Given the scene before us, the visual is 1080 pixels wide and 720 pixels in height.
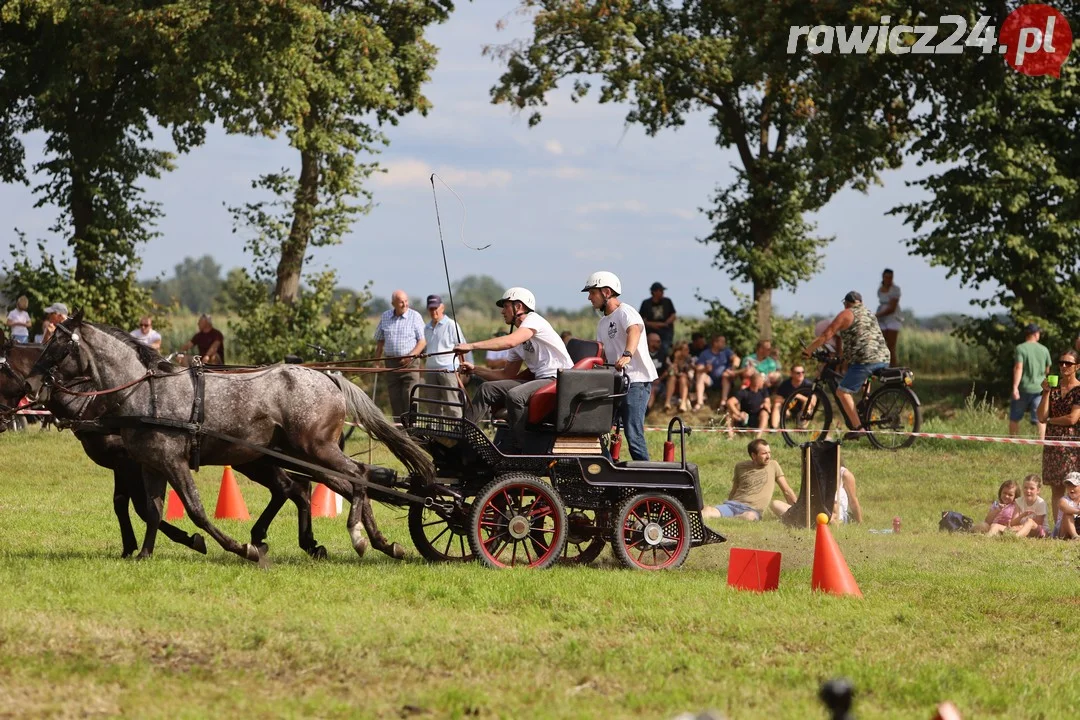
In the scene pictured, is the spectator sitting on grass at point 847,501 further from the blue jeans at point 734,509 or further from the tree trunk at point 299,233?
the tree trunk at point 299,233

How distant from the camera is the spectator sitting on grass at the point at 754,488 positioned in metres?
15.1

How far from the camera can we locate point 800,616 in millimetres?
8727

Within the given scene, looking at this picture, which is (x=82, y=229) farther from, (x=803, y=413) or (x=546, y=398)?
(x=546, y=398)

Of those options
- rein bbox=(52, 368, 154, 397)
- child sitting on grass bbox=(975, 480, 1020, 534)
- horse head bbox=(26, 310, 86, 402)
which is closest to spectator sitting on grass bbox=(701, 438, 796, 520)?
child sitting on grass bbox=(975, 480, 1020, 534)

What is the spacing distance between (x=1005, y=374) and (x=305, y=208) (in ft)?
42.5

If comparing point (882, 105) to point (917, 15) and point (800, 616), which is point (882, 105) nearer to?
point (917, 15)

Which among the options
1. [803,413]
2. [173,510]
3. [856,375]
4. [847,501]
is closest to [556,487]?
[173,510]

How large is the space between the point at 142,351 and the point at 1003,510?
336 inches

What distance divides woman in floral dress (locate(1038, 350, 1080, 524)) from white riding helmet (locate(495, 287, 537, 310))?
6.54m

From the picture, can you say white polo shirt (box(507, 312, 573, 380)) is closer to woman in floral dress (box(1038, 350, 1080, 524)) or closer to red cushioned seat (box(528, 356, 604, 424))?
red cushioned seat (box(528, 356, 604, 424))

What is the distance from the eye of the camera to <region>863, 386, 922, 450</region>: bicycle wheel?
1788 centimetres

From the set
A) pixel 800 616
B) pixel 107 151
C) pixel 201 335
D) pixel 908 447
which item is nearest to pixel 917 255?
pixel 908 447

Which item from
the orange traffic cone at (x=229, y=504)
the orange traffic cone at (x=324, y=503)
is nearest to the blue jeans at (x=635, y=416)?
the orange traffic cone at (x=324, y=503)

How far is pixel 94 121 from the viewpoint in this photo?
26859 millimetres
